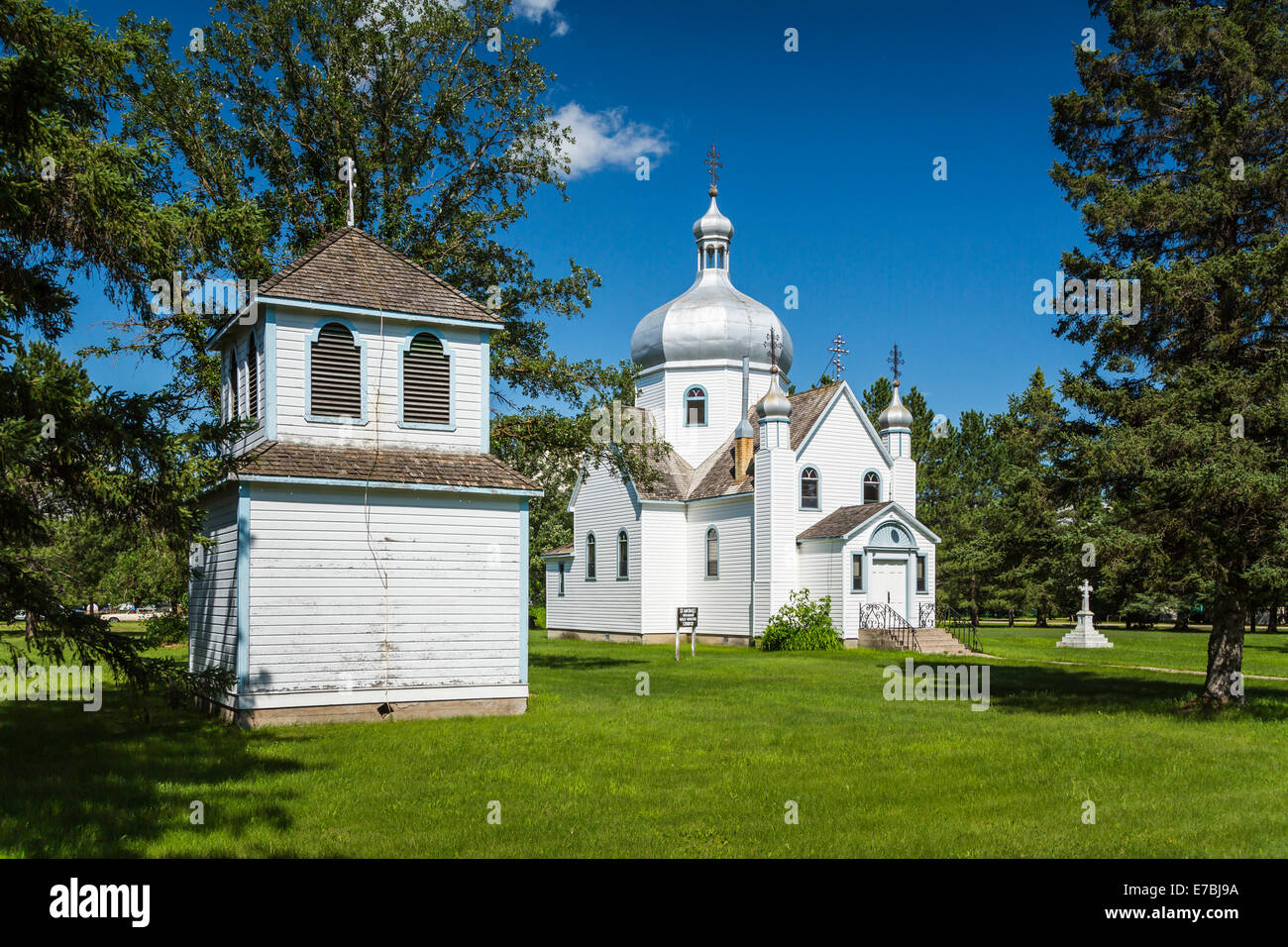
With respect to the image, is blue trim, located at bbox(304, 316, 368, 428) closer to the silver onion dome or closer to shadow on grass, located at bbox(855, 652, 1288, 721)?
shadow on grass, located at bbox(855, 652, 1288, 721)

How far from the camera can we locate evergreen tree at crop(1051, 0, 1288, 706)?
14.1 metres

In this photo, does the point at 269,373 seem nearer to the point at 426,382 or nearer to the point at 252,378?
the point at 252,378

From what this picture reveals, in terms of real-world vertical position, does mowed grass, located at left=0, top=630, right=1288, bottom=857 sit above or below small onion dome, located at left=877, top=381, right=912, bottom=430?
below

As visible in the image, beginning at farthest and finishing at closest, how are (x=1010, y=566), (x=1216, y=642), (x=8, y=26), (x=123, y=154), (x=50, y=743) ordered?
1. (x=1010, y=566)
2. (x=1216, y=642)
3. (x=50, y=743)
4. (x=123, y=154)
5. (x=8, y=26)

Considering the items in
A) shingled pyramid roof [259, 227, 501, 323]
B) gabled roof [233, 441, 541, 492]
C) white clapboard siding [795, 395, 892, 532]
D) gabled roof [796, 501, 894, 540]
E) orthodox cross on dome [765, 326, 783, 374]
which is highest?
orthodox cross on dome [765, 326, 783, 374]

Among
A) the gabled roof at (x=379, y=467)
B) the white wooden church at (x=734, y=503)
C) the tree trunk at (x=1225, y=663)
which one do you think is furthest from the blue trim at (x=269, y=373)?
the white wooden church at (x=734, y=503)

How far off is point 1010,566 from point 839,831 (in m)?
42.4

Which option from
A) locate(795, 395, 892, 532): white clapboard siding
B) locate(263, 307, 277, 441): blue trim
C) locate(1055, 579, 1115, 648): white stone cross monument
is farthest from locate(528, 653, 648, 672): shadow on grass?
locate(1055, 579, 1115, 648): white stone cross monument

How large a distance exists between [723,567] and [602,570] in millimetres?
5547

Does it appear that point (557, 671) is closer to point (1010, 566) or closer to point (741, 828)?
point (741, 828)

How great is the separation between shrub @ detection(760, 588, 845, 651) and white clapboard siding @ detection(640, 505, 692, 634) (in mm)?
4794

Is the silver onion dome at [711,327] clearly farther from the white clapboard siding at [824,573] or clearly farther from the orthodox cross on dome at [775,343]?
the white clapboard siding at [824,573]

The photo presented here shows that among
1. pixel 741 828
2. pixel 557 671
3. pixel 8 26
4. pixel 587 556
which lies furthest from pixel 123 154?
pixel 587 556

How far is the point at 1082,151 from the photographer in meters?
17.2
